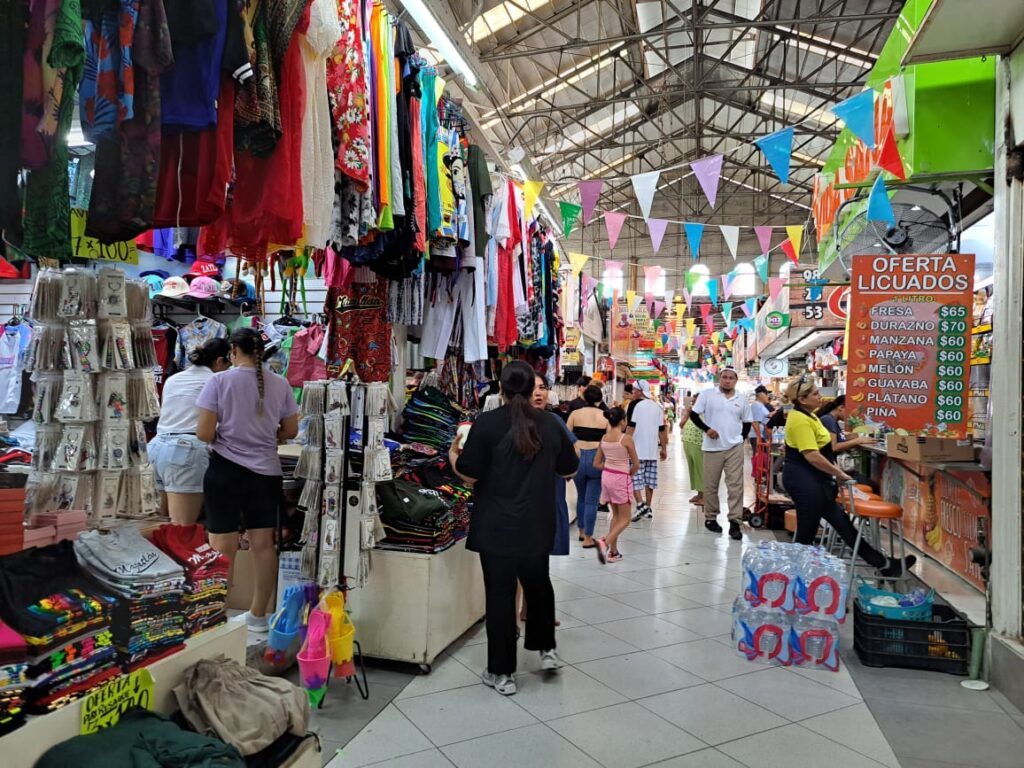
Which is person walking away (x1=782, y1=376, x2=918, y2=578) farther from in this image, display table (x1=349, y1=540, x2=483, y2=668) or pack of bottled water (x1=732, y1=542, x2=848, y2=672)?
display table (x1=349, y1=540, x2=483, y2=668)

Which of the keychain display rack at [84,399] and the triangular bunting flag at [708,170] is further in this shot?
the triangular bunting flag at [708,170]

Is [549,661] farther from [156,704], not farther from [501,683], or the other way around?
[156,704]

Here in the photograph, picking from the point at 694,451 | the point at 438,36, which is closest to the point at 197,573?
the point at 438,36

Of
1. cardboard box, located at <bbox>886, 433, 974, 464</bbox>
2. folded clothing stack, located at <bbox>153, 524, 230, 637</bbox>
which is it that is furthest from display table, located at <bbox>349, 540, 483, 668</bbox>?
cardboard box, located at <bbox>886, 433, 974, 464</bbox>

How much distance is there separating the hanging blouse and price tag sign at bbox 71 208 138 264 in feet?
2.52

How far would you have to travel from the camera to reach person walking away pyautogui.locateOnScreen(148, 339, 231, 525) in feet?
12.2

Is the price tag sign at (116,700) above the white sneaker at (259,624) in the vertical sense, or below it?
above

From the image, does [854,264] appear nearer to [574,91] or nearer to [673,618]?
[673,618]

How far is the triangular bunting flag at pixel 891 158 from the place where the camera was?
160 inches

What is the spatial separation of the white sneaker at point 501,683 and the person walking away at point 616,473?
8.50ft

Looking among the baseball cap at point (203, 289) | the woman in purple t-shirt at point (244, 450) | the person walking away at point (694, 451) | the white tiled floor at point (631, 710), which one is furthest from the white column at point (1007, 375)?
the baseball cap at point (203, 289)

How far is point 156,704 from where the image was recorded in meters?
1.82

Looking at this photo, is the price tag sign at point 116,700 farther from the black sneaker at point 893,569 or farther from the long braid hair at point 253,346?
the black sneaker at point 893,569

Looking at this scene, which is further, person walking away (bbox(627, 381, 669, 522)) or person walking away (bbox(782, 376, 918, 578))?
person walking away (bbox(627, 381, 669, 522))
